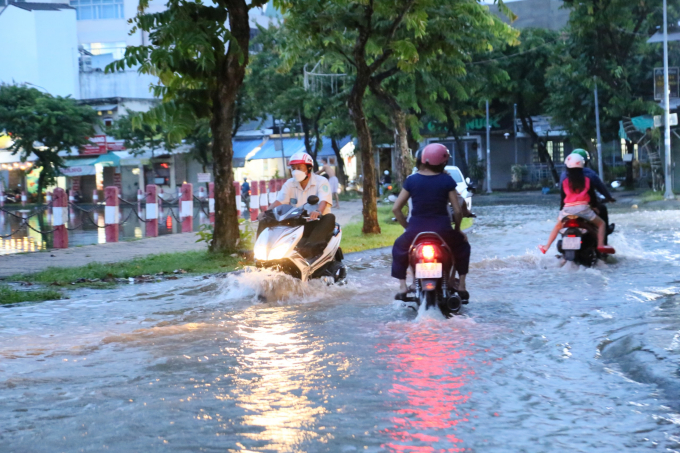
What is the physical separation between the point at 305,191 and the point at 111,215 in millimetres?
9605

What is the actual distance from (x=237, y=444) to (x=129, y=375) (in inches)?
72.0

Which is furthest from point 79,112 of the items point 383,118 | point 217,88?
point 217,88

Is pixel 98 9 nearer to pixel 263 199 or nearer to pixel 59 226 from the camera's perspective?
pixel 263 199

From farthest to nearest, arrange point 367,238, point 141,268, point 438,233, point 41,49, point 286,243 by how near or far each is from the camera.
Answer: point 41,49 → point 367,238 → point 141,268 → point 286,243 → point 438,233

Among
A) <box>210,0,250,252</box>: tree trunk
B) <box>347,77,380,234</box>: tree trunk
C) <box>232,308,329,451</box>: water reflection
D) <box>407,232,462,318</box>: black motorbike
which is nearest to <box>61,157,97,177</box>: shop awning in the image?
<box>347,77,380,234</box>: tree trunk

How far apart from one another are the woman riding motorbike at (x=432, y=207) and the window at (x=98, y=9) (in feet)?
191

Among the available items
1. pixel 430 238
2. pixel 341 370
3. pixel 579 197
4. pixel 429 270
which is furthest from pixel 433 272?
pixel 579 197

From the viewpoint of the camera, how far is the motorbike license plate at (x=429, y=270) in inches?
295

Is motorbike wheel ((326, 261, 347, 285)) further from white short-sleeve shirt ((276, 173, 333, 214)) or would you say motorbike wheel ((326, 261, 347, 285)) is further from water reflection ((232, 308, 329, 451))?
water reflection ((232, 308, 329, 451))

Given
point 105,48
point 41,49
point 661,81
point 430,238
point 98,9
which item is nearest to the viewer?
point 430,238

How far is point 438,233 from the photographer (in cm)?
779

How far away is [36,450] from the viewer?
13.9 ft

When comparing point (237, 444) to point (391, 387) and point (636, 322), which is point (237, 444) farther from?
point (636, 322)

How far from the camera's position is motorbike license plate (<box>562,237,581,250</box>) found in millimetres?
11178
